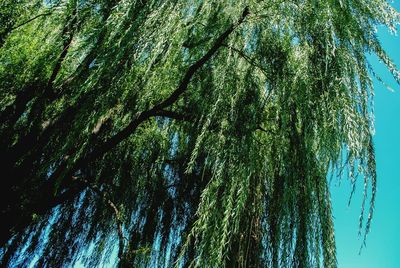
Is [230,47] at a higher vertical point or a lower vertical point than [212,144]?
higher

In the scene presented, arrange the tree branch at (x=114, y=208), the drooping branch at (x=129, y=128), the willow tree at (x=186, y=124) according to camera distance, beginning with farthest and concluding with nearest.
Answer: the tree branch at (x=114, y=208), the drooping branch at (x=129, y=128), the willow tree at (x=186, y=124)

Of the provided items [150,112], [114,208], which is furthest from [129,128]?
[114,208]

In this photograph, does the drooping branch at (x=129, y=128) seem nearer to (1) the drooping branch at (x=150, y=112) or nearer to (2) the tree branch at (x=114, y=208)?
(1) the drooping branch at (x=150, y=112)

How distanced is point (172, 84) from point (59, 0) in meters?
0.98

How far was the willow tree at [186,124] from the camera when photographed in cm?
200

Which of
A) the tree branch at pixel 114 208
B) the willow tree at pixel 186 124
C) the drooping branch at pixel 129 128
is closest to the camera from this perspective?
the willow tree at pixel 186 124

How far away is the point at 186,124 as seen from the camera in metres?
3.03

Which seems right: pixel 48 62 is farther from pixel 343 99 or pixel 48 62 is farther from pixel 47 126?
pixel 343 99

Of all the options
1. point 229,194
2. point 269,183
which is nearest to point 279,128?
point 269,183

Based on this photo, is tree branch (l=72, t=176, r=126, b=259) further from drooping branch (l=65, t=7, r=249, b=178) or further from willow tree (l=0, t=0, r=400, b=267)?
drooping branch (l=65, t=7, r=249, b=178)

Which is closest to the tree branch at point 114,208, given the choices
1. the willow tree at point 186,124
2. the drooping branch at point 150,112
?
the willow tree at point 186,124

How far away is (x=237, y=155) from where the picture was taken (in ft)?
6.91

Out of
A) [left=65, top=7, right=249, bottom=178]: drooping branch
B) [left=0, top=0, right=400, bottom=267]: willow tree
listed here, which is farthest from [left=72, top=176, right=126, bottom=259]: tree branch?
[left=65, top=7, right=249, bottom=178]: drooping branch

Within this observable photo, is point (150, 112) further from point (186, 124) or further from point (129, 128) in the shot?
point (186, 124)
